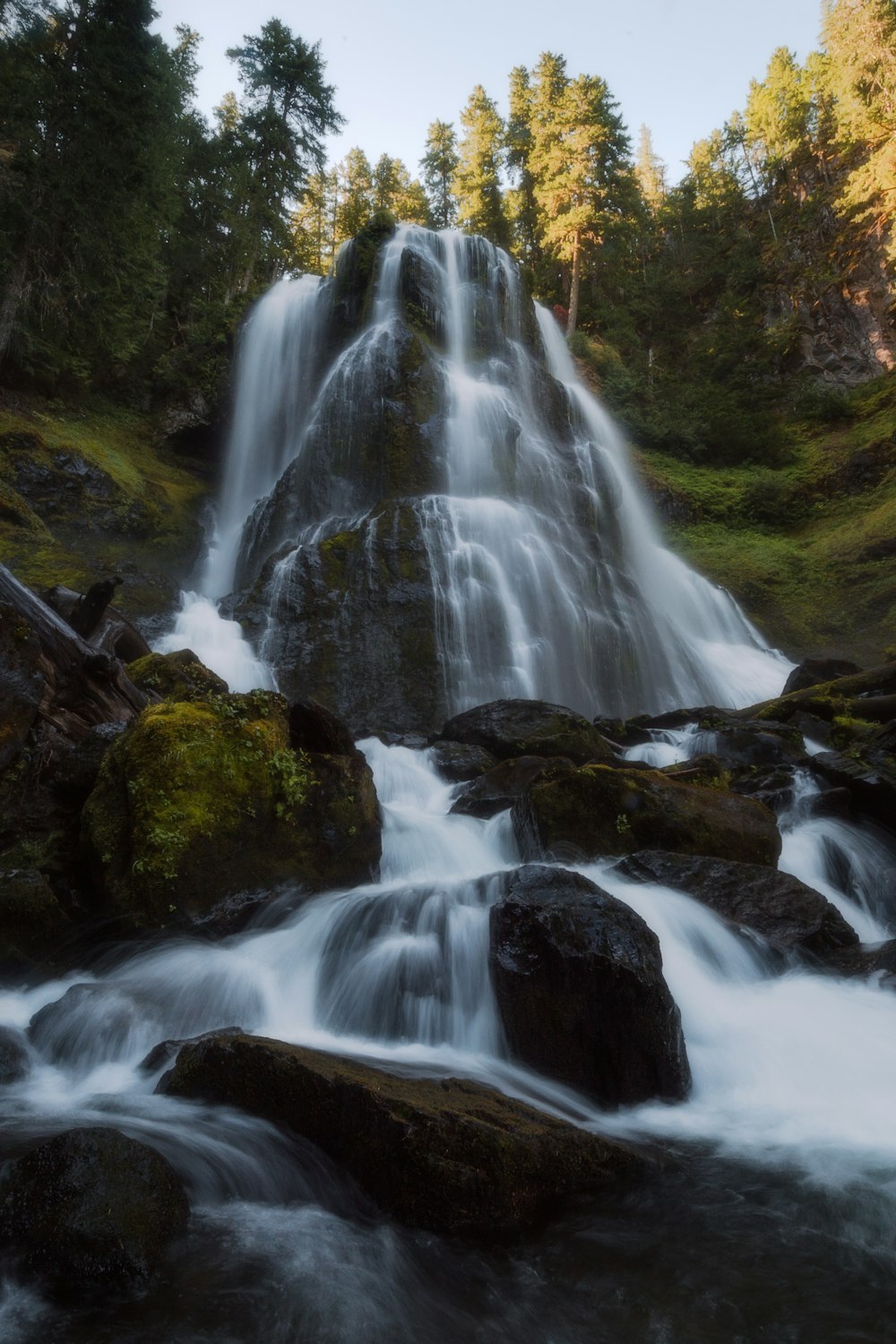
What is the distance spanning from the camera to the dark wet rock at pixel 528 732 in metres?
10.5

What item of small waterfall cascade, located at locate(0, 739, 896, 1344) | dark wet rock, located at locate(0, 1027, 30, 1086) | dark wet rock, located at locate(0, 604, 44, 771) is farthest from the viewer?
dark wet rock, located at locate(0, 604, 44, 771)

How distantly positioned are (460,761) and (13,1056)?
7224 millimetres

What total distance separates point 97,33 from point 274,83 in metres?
13.8

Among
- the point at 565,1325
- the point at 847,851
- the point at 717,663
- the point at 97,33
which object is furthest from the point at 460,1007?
the point at 97,33

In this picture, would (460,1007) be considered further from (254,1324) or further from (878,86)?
(878,86)

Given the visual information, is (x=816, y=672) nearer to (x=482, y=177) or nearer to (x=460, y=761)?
(x=460, y=761)

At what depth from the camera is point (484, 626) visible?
14922 millimetres

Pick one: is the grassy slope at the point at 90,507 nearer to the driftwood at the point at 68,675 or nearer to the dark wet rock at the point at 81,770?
the driftwood at the point at 68,675

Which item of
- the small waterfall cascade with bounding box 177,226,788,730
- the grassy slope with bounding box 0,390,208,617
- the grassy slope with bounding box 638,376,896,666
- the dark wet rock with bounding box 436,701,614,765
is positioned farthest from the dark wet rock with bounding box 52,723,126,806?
the grassy slope with bounding box 638,376,896,666

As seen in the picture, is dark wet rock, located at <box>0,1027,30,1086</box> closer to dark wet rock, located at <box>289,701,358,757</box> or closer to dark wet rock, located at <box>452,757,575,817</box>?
dark wet rock, located at <box>289,701,358,757</box>

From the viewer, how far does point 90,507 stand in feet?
58.0

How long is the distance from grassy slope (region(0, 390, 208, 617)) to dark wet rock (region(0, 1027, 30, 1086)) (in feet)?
35.7

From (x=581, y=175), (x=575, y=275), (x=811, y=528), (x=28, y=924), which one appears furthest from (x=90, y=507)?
(x=581, y=175)

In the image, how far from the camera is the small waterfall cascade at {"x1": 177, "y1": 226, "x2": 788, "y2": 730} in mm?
14336
